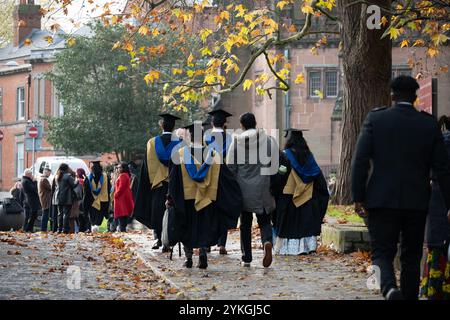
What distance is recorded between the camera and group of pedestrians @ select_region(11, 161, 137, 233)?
28266 millimetres

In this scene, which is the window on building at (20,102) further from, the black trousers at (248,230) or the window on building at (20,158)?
the black trousers at (248,230)

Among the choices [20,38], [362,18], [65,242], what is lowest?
[65,242]

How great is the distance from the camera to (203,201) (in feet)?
50.0

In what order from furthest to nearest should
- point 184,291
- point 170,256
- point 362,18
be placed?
point 362,18 → point 170,256 → point 184,291

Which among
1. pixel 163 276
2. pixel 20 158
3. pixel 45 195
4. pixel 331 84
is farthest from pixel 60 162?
pixel 20 158

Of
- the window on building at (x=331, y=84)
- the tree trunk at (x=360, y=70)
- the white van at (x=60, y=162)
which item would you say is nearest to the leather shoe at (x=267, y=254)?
the tree trunk at (x=360, y=70)

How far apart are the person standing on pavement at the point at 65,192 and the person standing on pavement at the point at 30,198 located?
6.92 feet

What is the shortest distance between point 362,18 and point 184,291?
10169mm

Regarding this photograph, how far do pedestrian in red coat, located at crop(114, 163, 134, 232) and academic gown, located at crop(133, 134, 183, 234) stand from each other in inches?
377

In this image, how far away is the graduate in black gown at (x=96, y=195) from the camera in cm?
3002
